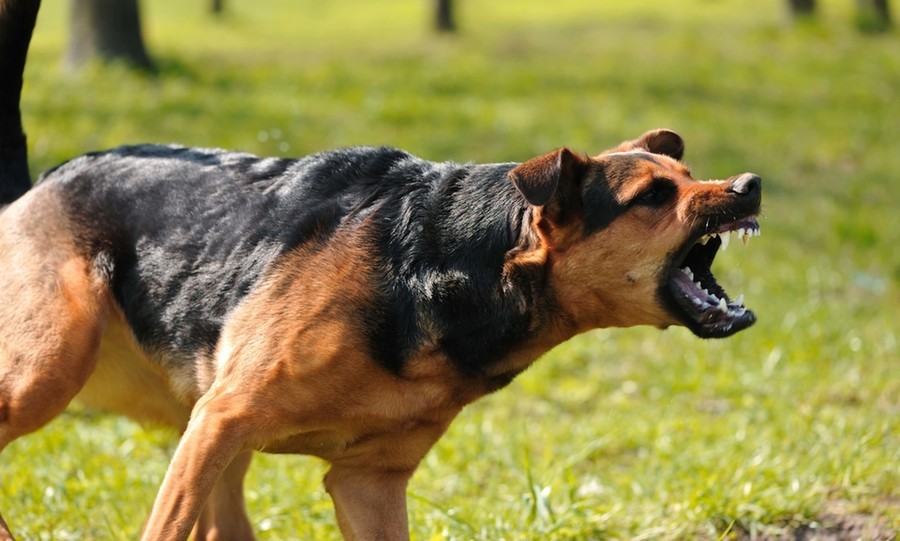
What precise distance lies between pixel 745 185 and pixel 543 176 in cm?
80

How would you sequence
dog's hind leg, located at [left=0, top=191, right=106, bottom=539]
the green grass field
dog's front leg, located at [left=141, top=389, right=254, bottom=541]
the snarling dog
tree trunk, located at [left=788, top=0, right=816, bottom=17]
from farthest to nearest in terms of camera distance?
tree trunk, located at [left=788, top=0, right=816, bottom=17] → the green grass field → dog's hind leg, located at [left=0, top=191, right=106, bottom=539] → the snarling dog → dog's front leg, located at [left=141, top=389, right=254, bottom=541]

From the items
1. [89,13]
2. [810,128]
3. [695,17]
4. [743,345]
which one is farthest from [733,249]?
[695,17]

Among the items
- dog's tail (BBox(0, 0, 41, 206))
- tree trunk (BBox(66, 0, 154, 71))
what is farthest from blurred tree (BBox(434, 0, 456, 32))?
dog's tail (BBox(0, 0, 41, 206))

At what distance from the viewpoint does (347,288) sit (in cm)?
441

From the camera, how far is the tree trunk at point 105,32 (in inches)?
529

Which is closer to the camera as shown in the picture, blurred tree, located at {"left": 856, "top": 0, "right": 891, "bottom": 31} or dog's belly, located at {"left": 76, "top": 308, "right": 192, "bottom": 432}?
dog's belly, located at {"left": 76, "top": 308, "right": 192, "bottom": 432}

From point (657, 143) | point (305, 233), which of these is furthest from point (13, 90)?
point (657, 143)

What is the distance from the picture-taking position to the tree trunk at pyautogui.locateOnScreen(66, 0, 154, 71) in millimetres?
13438

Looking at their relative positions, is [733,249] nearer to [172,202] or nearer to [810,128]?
[810,128]

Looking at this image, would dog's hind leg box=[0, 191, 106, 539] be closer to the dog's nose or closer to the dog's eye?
the dog's eye

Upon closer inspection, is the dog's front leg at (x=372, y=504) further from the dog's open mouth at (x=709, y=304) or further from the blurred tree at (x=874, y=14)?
the blurred tree at (x=874, y=14)

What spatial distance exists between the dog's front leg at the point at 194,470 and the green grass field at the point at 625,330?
1.36m

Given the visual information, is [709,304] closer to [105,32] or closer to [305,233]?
[305,233]

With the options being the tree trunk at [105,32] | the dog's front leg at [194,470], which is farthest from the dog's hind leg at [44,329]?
the tree trunk at [105,32]
